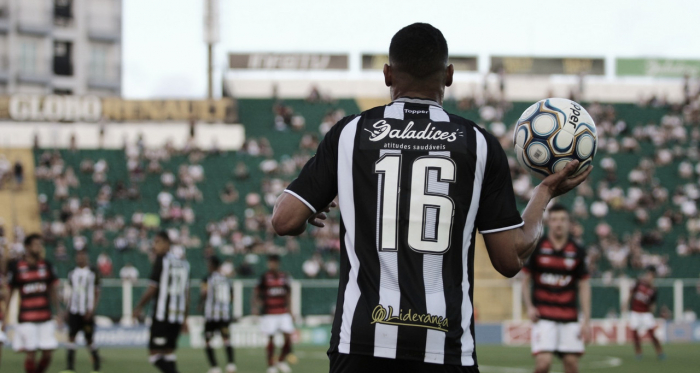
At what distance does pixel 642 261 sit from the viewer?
27844mm

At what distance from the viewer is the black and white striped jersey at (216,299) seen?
1509 centimetres

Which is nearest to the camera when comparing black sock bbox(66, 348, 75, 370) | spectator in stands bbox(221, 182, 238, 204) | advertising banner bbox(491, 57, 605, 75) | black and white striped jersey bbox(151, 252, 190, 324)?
black and white striped jersey bbox(151, 252, 190, 324)

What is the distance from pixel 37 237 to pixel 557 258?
22.3 ft

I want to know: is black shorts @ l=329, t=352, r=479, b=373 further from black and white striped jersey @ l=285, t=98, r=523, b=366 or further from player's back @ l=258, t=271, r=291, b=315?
player's back @ l=258, t=271, r=291, b=315

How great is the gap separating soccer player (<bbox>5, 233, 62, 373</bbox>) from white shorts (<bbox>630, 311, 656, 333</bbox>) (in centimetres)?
1182

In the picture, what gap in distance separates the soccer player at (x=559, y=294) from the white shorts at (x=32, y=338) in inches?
261

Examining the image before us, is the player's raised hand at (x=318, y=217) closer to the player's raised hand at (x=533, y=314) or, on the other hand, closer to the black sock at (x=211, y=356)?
the player's raised hand at (x=533, y=314)

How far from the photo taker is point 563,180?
12.0 feet

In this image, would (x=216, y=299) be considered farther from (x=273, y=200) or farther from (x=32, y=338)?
(x=273, y=200)

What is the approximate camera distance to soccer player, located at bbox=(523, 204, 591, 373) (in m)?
9.30

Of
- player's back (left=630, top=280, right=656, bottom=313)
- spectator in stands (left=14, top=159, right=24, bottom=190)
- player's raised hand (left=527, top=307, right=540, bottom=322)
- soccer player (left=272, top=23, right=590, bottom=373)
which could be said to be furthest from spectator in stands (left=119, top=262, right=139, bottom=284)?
soccer player (left=272, top=23, right=590, bottom=373)

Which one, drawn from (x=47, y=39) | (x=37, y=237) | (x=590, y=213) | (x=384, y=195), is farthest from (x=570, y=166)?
(x=47, y=39)

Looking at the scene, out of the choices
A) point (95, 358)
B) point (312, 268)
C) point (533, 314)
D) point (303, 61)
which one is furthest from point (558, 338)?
point (303, 61)

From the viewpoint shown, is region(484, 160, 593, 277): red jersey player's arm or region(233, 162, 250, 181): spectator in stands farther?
region(233, 162, 250, 181): spectator in stands
